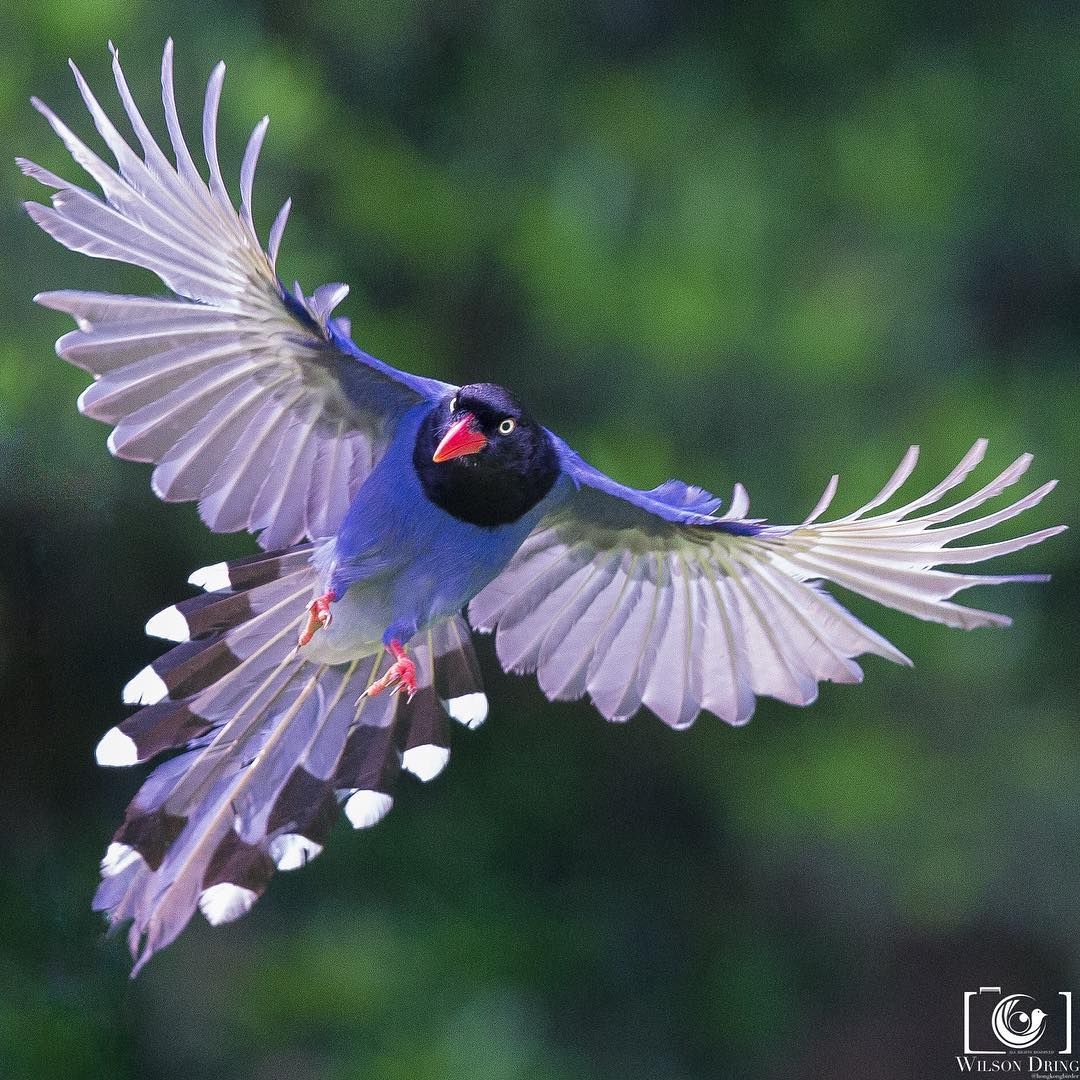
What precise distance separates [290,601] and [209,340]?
1.38 ft

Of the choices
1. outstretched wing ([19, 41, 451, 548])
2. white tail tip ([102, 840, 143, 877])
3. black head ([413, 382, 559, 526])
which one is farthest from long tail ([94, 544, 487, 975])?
black head ([413, 382, 559, 526])

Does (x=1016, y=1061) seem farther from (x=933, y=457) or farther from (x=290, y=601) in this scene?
(x=290, y=601)

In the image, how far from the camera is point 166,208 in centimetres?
214

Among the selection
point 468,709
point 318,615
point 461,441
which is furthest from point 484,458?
point 468,709

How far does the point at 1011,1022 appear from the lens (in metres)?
4.47

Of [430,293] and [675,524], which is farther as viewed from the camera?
[430,293]

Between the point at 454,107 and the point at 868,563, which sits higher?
the point at 454,107

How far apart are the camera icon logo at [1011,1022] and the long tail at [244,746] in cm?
240

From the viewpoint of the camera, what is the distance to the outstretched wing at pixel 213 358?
6.91 ft

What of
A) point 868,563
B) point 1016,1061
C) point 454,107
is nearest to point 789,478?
point 454,107

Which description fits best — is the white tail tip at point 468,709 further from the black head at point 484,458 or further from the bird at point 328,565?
the black head at point 484,458

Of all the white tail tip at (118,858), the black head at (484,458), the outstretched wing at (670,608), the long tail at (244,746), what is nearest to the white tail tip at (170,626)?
the long tail at (244,746)

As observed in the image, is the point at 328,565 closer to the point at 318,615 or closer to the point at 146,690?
the point at 318,615

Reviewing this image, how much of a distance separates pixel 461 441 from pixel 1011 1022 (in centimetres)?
293
